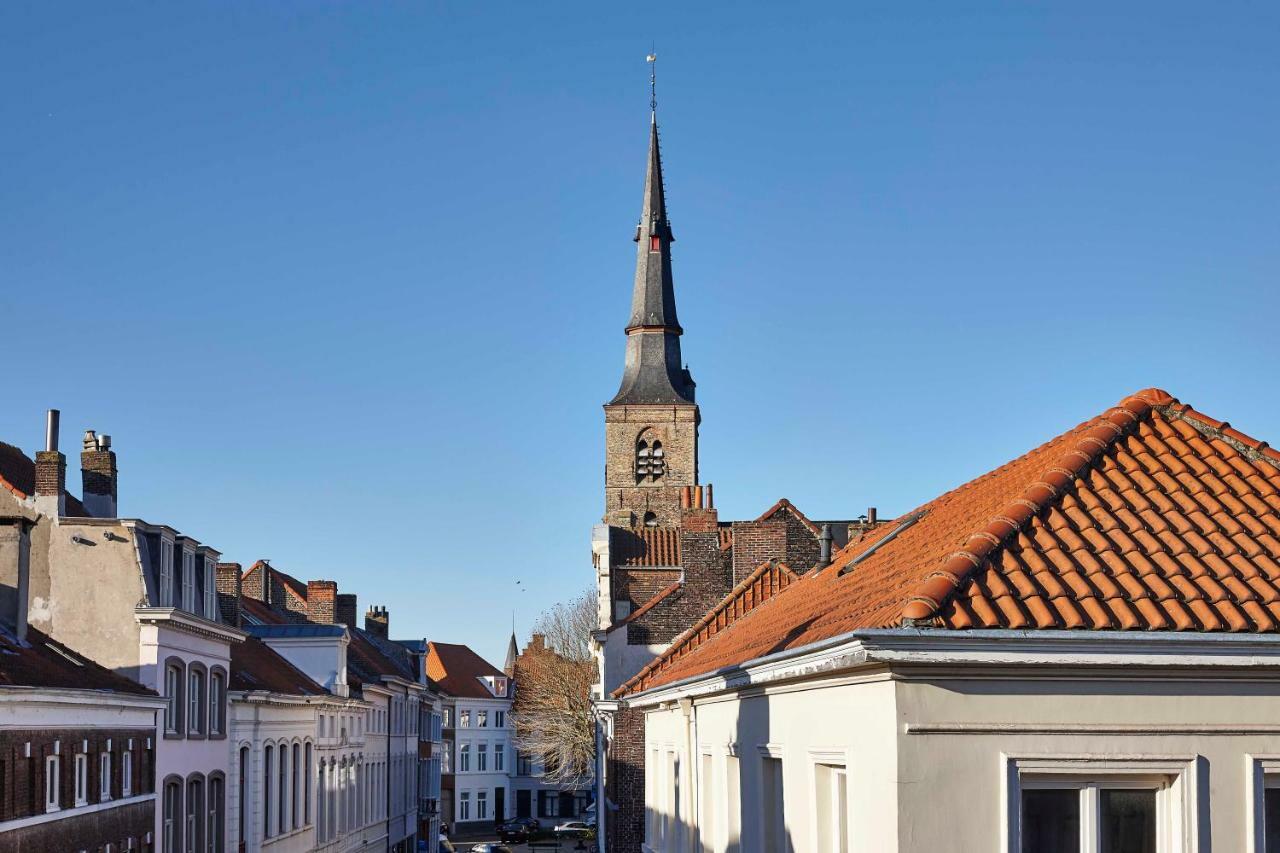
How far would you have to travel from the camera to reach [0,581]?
2981 cm

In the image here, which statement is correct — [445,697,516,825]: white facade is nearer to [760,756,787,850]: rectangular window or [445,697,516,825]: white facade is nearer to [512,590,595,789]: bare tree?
[512,590,595,789]: bare tree

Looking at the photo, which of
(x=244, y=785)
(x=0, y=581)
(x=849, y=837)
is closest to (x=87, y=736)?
(x=0, y=581)

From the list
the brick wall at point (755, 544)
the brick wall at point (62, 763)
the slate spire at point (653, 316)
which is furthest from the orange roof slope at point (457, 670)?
the brick wall at point (755, 544)

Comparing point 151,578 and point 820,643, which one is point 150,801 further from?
point 820,643

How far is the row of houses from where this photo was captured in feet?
84.8

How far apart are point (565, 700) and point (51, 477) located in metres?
41.7

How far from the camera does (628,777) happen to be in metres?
30.9

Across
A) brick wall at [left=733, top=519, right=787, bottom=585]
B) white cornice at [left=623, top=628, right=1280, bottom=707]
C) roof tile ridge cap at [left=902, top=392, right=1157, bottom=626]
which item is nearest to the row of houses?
brick wall at [left=733, top=519, right=787, bottom=585]

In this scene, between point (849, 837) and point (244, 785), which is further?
point (244, 785)

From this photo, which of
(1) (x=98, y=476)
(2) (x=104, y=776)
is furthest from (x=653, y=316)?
(2) (x=104, y=776)

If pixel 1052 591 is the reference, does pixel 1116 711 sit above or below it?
below

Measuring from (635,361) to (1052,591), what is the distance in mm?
90905

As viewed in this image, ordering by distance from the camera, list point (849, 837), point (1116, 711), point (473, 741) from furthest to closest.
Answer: point (473, 741) → point (849, 837) → point (1116, 711)

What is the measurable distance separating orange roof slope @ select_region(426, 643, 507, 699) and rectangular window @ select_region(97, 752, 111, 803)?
64.0m
